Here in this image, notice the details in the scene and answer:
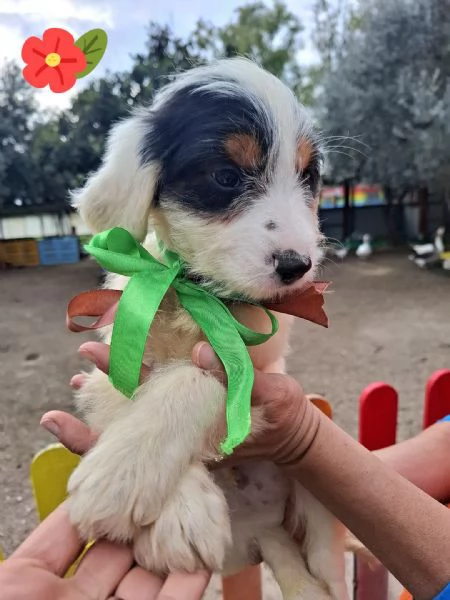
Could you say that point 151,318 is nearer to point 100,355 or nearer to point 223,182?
point 100,355

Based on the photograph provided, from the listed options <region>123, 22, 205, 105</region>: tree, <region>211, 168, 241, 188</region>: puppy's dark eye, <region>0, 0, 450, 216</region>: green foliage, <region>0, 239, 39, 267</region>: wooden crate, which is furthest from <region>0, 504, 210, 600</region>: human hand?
<region>0, 0, 450, 216</region>: green foliage

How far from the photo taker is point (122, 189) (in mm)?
842

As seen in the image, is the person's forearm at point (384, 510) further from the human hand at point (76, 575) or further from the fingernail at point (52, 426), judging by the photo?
the fingernail at point (52, 426)

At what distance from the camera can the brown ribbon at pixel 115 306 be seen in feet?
2.68

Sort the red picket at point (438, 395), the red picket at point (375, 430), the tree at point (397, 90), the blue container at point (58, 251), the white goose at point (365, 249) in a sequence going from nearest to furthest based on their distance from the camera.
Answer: the red picket at point (375, 430) < the red picket at point (438, 395) < the blue container at point (58, 251) < the tree at point (397, 90) < the white goose at point (365, 249)

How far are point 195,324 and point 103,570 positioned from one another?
35cm

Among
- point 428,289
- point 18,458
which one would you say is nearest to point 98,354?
point 18,458

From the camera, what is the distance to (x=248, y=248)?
738 millimetres

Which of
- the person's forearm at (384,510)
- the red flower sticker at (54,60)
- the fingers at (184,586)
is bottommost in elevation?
the person's forearm at (384,510)

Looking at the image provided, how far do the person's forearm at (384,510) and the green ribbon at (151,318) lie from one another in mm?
257

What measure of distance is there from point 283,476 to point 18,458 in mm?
1346

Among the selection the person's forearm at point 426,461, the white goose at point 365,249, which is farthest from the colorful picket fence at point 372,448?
the white goose at point 365,249

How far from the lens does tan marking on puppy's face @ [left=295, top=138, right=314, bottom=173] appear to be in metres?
0.85

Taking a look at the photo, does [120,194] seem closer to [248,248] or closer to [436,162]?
[248,248]
